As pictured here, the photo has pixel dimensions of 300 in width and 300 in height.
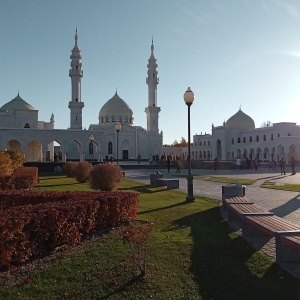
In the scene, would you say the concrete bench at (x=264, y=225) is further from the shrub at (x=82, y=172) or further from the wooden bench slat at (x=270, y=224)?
the shrub at (x=82, y=172)

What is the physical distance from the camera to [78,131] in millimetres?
50562

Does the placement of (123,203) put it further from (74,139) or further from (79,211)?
(74,139)

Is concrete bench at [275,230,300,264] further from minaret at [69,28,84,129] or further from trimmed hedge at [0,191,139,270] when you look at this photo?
minaret at [69,28,84,129]

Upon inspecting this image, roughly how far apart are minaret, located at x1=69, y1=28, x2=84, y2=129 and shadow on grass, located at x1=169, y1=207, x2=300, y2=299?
47529 mm

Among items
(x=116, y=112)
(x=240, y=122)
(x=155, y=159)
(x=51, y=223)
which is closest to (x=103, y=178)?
(x=51, y=223)

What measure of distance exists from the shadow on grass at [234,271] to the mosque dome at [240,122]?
208 ft

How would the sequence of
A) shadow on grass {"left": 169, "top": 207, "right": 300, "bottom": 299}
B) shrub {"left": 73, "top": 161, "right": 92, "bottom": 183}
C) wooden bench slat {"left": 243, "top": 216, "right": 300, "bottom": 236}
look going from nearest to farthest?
shadow on grass {"left": 169, "top": 207, "right": 300, "bottom": 299} < wooden bench slat {"left": 243, "top": 216, "right": 300, "bottom": 236} < shrub {"left": 73, "top": 161, "right": 92, "bottom": 183}

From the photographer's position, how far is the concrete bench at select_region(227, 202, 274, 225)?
8.22 meters

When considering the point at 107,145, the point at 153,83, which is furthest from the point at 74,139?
the point at 153,83

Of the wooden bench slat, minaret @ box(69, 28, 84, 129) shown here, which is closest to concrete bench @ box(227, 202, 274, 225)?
the wooden bench slat

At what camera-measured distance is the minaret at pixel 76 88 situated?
174 feet

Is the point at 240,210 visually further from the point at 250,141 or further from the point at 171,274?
the point at 250,141

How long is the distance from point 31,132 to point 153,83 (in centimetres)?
1907

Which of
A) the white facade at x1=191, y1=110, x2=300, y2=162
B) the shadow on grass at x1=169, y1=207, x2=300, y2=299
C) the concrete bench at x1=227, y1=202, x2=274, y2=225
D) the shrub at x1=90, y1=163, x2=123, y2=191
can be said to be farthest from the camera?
the white facade at x1=191, y1=110, x2=300, y2=162
